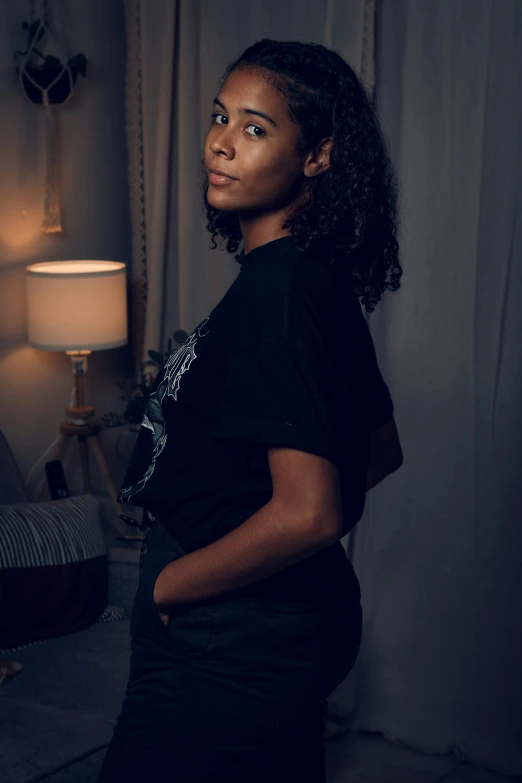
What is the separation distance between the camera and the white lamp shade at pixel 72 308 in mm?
2658

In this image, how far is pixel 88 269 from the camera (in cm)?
294

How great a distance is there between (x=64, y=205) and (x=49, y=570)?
1.38m

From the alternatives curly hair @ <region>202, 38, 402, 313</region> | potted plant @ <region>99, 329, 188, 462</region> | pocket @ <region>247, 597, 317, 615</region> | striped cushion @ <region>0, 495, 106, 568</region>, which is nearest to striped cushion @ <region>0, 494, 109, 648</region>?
striped cushion @ <region>0, 495, 106, 568</region>

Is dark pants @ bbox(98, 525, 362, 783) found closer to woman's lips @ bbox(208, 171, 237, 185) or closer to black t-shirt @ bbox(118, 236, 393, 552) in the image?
black t-shirt @ bbox(118, 236, 393, 552)

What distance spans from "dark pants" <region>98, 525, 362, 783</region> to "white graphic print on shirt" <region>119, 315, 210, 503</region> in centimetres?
8

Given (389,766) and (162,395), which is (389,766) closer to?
(389,766)

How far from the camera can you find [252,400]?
0.89 metres

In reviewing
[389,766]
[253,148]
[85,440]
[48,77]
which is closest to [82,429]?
[85,440]

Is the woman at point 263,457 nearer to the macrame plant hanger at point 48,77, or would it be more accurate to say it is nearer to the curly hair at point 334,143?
the curly hair at point 334,143

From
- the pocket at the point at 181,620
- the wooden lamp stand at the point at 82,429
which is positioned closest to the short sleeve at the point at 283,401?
the pocket at the point at 181,620

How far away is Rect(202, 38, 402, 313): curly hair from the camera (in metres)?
0.98

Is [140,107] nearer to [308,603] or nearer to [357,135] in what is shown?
[357,135]

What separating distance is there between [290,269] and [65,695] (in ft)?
4.19

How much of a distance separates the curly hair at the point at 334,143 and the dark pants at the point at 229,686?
36 cm
